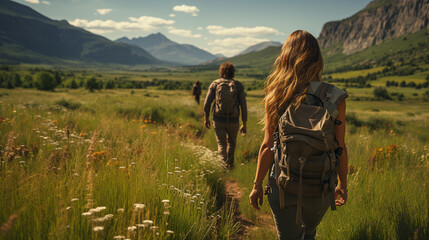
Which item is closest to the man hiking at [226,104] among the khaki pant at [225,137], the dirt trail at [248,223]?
the khaki pant at [225,137]

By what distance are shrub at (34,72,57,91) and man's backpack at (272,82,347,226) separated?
102202 mm

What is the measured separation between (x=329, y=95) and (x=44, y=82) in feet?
337

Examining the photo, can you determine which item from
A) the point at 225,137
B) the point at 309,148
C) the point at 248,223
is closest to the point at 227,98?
the point at 225,137

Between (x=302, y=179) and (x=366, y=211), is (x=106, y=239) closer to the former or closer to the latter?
(x=302, y=179)

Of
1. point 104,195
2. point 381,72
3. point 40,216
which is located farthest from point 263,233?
point 381,72

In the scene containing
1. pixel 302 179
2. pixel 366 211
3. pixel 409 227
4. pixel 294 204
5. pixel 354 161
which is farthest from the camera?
pixel 354 161

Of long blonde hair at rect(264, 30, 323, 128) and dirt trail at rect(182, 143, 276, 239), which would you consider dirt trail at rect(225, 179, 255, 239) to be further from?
long blonde hair at rect(264, 30, 323, 128)

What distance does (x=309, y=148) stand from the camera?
1755mm

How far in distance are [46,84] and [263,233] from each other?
102 meters

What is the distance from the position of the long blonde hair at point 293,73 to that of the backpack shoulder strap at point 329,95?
0.08 meters

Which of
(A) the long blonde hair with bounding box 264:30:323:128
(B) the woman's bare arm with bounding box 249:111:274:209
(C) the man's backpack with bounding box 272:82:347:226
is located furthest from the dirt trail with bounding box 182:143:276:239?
(A) the long blonde hair with bounding box 264:30:323:128

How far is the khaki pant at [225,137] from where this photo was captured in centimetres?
570

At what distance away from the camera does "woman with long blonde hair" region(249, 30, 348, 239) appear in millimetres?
1968

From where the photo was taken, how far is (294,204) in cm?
199
